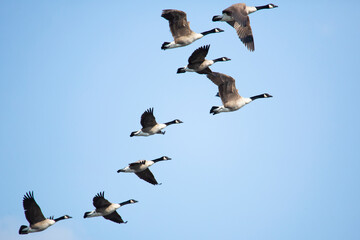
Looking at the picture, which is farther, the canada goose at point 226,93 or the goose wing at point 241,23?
the goose wing at point 241,23

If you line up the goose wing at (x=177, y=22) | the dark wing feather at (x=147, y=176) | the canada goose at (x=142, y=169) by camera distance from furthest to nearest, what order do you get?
1. the dark wing feather at (x=147, y=176)
2. the canada goose at (x=142, y=169)
3. the goose wing at (x=177, y=22)

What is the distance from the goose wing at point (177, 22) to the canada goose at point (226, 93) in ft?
8.10

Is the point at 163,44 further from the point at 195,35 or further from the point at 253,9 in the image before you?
the point at 253,9

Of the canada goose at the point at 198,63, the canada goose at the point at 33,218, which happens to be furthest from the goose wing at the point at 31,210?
the canada goose at the point at 198,63

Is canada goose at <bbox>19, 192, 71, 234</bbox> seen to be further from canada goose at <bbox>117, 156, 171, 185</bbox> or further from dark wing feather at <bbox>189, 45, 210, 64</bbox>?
dark wing feather at <bbox>189, 45, 210, 64</bbox>

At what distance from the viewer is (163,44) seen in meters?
34.0

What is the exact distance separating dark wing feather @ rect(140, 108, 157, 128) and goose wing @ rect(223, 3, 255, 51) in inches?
205

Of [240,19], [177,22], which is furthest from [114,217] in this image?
[240,19]

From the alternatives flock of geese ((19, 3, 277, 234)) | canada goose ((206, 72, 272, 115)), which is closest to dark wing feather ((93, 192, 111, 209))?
flock of geese ((19, 3, 277, 234))

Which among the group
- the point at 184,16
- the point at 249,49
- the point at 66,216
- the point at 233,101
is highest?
the point at 184,16

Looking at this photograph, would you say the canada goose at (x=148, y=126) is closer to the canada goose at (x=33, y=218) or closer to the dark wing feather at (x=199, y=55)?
the dark wing feather at (x=199, y=55)

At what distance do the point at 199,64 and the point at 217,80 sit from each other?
1.15 metres

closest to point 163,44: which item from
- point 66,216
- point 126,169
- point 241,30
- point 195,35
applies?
point 195,35

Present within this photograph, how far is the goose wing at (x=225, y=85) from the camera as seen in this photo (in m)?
32.5
